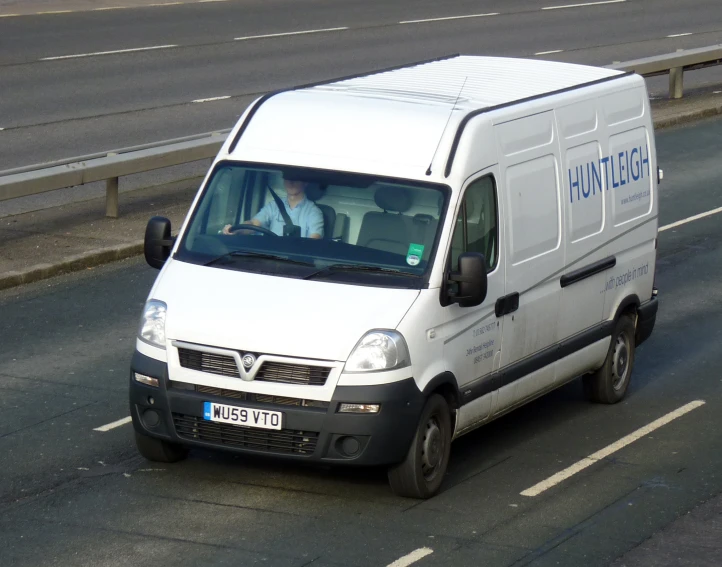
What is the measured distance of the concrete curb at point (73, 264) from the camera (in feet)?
43.2

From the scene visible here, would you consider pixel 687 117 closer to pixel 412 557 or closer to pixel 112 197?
pixel 112 197

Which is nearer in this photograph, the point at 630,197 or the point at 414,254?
the point at 414,254

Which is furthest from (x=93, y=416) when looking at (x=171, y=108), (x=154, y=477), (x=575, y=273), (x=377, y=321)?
(x=171, y=108)

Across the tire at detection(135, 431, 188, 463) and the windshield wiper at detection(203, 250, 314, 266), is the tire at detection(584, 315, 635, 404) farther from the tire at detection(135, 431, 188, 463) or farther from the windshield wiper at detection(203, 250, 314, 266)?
the tire at detection(135, 431, 188, 463)

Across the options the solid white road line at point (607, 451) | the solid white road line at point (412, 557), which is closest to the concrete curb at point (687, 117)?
the solid white road line at point (607, 451)

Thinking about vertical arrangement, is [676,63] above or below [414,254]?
below

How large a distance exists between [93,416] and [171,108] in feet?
43.6

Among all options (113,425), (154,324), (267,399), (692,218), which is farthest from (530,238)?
(692,218)

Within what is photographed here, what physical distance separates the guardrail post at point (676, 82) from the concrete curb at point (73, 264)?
13030mm

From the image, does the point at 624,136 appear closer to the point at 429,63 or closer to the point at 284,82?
the point at 429,63

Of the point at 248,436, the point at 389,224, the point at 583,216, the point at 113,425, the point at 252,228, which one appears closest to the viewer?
the point at 248,436

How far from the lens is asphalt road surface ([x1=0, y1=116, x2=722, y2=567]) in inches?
293

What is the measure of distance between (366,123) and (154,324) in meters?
1.79

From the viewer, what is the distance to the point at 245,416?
7816mm
